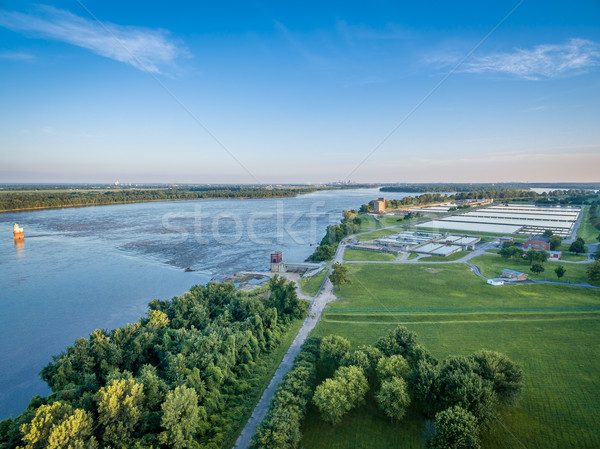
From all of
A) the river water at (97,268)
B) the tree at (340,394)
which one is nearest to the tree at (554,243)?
the river water at (97,268)

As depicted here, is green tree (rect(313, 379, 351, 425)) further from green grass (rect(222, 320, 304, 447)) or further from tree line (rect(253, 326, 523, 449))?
green grass (rect(222, 320, 304, 447))

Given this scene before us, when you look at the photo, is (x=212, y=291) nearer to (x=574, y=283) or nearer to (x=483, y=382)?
(x=483, y=382)

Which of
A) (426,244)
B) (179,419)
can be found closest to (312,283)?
(179,419)

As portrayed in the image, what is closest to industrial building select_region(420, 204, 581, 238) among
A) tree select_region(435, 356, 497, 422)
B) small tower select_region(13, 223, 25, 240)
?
tree select_region(435, 356, 497, 422)

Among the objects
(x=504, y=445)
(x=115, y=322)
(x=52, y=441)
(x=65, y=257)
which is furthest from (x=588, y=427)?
(x=65, y=257)

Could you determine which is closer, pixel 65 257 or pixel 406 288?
pixel 406 288

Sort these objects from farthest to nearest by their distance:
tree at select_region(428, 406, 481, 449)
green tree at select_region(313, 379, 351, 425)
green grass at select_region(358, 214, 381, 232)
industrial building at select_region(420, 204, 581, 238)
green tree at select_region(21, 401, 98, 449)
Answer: green grass at select_region(358, 214, 381, 232)
industrial building at select_region(420, 204, 581, 238)
green tree at select_region(313, 379, 351, 425)
tree at select_region(428, 406, 481, 449)
green tree at select_region(21, 401, 98, 449)

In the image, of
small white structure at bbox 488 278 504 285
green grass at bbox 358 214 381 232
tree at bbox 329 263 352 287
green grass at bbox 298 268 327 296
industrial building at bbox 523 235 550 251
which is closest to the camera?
tree at bbox 329 263 352 287
